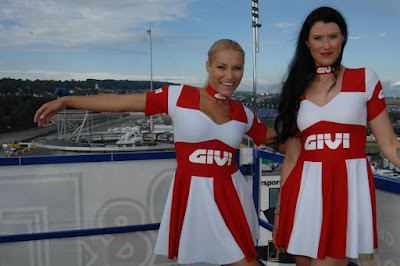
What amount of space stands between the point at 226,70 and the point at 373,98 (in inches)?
25.5

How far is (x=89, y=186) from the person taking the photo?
8.58 feet

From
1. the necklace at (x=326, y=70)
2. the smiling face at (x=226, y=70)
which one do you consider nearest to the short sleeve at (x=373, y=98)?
the necklace at (x=326, y=70)

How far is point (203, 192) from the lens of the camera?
1.71 m

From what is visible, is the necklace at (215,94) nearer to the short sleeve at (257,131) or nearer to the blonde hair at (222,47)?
the blonde hair at (222,47)

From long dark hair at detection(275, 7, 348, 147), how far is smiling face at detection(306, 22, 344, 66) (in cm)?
3

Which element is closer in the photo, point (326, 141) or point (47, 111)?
point (326, 141)

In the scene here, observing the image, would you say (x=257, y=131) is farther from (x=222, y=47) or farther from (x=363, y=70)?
(x=363, y=70)

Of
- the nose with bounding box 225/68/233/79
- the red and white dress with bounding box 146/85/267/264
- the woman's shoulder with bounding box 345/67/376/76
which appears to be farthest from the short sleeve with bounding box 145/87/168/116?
the woman's shoulder with bounding box 345/67/376/76

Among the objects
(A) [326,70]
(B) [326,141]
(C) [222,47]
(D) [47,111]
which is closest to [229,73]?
(C) [222,47]

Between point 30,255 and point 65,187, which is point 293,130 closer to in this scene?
point 65,187

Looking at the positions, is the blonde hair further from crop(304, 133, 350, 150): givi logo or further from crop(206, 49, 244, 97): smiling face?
crop(304, 133, 350, 150): givi logo

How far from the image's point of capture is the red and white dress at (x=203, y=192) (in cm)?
169

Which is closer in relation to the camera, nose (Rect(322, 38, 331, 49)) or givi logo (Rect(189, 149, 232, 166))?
nose (Rect(322, 38, 331, 49))

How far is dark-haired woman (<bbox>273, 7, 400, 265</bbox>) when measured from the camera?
58.1 inches
